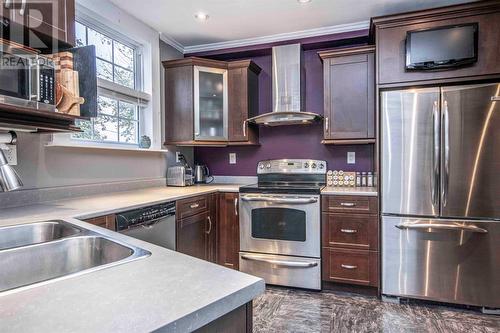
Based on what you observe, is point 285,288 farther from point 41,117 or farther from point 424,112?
point 41,117

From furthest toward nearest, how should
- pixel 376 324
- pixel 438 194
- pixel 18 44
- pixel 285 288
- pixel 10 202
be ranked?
pixel 285 288, pixel 438 194, pixel 376 324, pixel 10 202, pixel 18 44

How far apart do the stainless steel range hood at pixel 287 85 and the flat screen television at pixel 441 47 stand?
39.4 inches

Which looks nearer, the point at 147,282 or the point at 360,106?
the point at 147,282

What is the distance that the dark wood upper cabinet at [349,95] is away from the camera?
9.55 feet

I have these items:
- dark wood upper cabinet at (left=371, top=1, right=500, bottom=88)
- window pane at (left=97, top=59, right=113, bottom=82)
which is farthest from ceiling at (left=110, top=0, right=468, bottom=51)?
window pane at (left=97, top=59, right=113, bottom=82)

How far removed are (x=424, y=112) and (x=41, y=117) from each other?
2.54m

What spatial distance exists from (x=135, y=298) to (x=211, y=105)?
114 inches

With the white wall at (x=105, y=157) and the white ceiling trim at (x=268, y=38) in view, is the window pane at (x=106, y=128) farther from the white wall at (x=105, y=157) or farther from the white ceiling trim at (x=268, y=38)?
the white ceiling trim at (x=268, y=38)

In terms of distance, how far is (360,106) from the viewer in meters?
2.94

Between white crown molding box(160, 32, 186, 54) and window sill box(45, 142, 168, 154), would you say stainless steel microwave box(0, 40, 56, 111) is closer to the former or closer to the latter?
window sill box(45, 142, 168, 154)

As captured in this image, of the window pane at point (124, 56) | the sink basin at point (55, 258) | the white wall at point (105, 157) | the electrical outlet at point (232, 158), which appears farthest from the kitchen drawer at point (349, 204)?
the window pane at point (124, 56)

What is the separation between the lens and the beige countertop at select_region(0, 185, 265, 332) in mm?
542

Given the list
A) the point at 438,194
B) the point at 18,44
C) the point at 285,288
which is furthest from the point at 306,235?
the point at 18,44

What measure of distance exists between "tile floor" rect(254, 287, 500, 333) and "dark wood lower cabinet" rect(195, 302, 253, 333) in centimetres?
156
